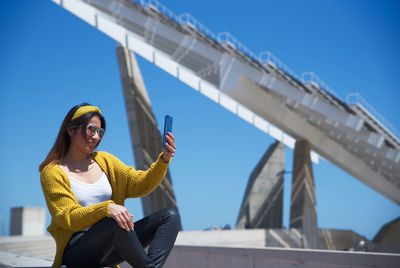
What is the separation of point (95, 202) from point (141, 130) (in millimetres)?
17932

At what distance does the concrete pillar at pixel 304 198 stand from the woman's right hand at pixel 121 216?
68.2 ft

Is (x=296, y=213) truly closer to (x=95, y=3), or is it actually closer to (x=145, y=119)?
(x=145, y=119)

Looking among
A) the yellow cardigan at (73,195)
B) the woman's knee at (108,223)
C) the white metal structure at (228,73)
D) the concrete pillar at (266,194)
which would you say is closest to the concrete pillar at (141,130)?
the white metal structure at (228,73)

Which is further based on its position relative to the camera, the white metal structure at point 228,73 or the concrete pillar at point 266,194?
the concrete pillar at point 266,194

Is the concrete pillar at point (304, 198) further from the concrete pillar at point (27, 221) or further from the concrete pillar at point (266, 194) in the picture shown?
the concrete pillar at point (27, 221)

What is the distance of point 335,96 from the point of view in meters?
18.6

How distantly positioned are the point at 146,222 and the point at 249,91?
49.7 feet

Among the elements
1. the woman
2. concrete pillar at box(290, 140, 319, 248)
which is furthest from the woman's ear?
concrete pillar at box(290, 140, 319, 248)

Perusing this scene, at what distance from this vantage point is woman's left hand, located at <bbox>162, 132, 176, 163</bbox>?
2.63 meters

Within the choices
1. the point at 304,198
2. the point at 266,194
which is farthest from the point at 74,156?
the point at 266,194

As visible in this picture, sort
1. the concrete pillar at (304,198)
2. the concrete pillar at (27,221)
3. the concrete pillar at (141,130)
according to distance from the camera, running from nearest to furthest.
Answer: the concrete pillar at (27,221) < the concrete pillar at (141,130) < the concrete pillar at (304,198)

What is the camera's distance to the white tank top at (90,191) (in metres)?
2.53

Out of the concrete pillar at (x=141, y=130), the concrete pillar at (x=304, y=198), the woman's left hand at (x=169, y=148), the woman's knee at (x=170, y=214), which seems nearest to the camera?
the woman's knee at (x=170, y=214)

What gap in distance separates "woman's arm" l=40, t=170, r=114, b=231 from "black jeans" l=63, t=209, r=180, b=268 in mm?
57
